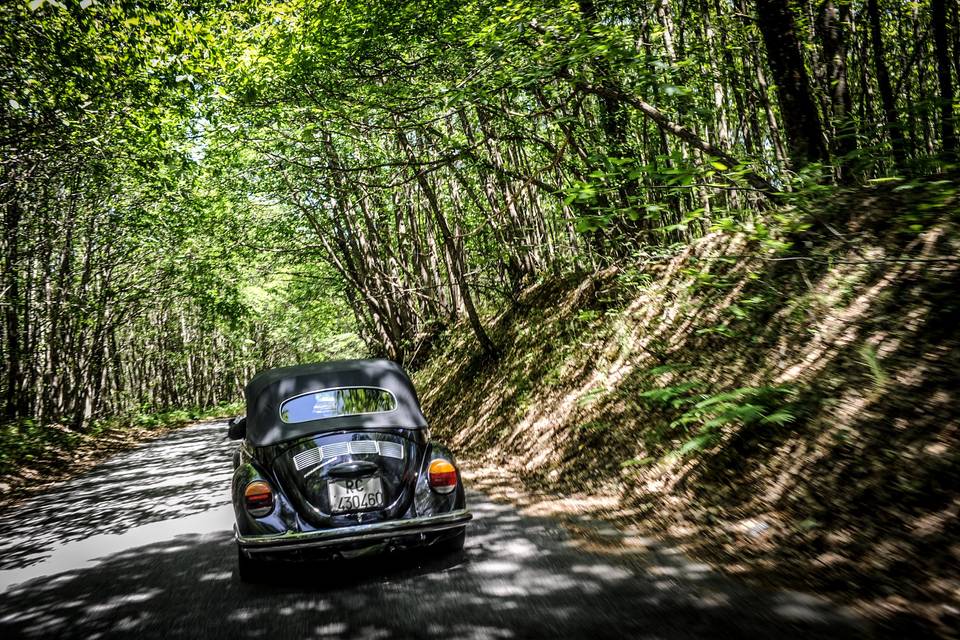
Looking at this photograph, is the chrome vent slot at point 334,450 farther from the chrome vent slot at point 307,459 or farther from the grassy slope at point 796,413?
the grassy slope at point 796,413

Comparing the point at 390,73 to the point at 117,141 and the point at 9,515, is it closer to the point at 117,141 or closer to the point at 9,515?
the point at 117,141

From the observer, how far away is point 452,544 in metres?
4.56

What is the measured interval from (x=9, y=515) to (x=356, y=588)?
7.43 meters

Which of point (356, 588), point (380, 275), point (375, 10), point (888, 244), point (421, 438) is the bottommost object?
point (356, 588)

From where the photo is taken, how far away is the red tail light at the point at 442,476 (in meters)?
4.45

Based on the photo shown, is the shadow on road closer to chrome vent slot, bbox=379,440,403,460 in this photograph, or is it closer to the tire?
the tire

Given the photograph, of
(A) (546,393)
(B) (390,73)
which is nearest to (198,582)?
(A) (546,393)

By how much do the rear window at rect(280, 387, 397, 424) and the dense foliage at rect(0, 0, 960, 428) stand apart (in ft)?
8.94

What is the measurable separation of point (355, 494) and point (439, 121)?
10.2 metres

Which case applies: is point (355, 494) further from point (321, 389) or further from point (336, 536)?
point (321, 389)

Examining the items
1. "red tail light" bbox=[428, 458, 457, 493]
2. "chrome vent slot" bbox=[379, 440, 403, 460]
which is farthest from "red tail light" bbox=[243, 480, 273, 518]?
"red tail light" bbox=[428, 458, 457, 493]

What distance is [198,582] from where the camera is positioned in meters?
4.36

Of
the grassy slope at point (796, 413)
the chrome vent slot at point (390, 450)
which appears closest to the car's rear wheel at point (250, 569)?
the chrome vent slot at point (390, 450)

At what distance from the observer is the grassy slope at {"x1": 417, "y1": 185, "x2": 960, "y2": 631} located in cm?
349
